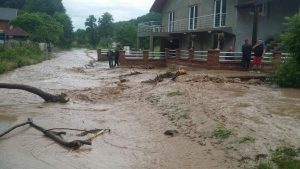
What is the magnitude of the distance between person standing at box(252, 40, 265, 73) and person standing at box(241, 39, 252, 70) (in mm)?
382

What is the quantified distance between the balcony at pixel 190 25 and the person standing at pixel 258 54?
7.26 meters

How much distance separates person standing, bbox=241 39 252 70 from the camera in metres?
19.7

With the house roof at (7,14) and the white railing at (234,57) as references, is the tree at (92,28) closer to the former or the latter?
the house roof at (7,14)

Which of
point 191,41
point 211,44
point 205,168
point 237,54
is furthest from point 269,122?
point 191,41

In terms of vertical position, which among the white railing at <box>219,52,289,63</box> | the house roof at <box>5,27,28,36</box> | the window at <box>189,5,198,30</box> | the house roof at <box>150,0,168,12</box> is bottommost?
the white railing at <box>219,52,289,63</box>

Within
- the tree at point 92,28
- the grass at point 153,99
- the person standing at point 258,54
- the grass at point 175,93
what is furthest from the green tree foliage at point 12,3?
the grass at point 175,93

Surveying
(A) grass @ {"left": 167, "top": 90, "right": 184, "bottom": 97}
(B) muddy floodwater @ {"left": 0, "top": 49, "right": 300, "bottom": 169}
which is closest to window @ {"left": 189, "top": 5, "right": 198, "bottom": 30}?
(B) muddy floodwater @ {"left": 0, "top": 49, "right": 300, "bottom": 169}

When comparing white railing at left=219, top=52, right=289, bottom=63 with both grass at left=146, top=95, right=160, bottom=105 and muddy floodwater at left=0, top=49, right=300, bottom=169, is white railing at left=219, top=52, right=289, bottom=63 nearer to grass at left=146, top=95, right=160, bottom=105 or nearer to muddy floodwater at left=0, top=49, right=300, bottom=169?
muddy floodwater at left=0, top=49, right=300, bottom=169

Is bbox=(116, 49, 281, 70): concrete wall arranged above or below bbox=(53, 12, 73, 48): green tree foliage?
below

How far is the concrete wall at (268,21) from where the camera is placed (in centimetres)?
2508

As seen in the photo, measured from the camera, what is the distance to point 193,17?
3222 centimetres

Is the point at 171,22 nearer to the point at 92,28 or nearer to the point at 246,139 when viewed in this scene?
the point at 246,139

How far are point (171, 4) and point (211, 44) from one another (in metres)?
9.19

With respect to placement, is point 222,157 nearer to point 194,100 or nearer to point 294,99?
point 194,100
